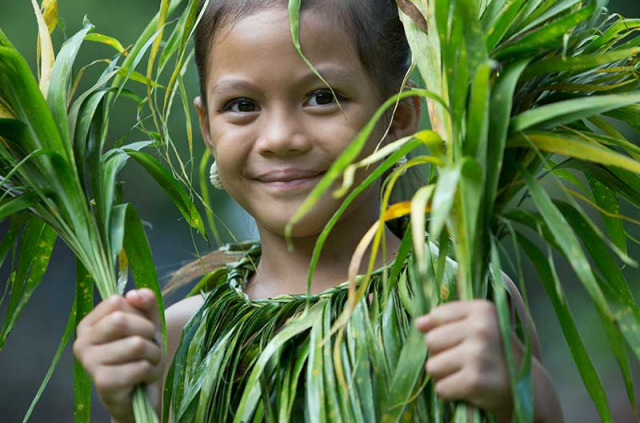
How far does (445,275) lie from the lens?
1491mm

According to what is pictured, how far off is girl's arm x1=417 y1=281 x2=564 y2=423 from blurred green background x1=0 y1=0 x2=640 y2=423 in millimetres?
2284

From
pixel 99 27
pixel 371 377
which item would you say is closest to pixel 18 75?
pixel 371 377

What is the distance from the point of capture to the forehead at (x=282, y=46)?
5.44ft

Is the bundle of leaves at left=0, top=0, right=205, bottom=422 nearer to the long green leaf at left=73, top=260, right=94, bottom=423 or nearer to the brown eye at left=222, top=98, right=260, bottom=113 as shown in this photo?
the long green leaf at left=73, top=260, right=94, bottom=423

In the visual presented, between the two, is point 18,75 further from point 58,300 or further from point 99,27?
point 58,300

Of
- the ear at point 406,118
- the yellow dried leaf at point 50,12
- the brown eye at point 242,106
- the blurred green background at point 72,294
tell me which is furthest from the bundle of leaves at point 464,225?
the blurred green background at point 72,294

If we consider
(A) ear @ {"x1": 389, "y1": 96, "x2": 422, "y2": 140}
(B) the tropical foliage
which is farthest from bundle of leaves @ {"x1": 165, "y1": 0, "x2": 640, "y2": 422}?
(A) ear @ {"x1": 389, "y1": 96, "x2": 422, "y2": 140}

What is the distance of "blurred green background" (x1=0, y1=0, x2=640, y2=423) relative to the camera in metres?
3.75

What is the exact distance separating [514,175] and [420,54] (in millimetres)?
209

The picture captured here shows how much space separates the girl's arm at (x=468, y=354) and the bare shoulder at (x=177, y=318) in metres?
0.72

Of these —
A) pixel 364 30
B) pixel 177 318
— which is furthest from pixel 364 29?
pixel 177 318

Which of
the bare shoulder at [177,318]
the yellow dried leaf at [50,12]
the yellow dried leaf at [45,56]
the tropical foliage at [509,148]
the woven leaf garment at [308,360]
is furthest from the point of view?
the bare shoulder at [177,318]

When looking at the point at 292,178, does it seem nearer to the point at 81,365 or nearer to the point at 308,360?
the point at 308,360

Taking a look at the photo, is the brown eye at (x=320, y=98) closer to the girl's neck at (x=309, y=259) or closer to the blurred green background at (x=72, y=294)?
the girl's neck at (x=309, y=259)
